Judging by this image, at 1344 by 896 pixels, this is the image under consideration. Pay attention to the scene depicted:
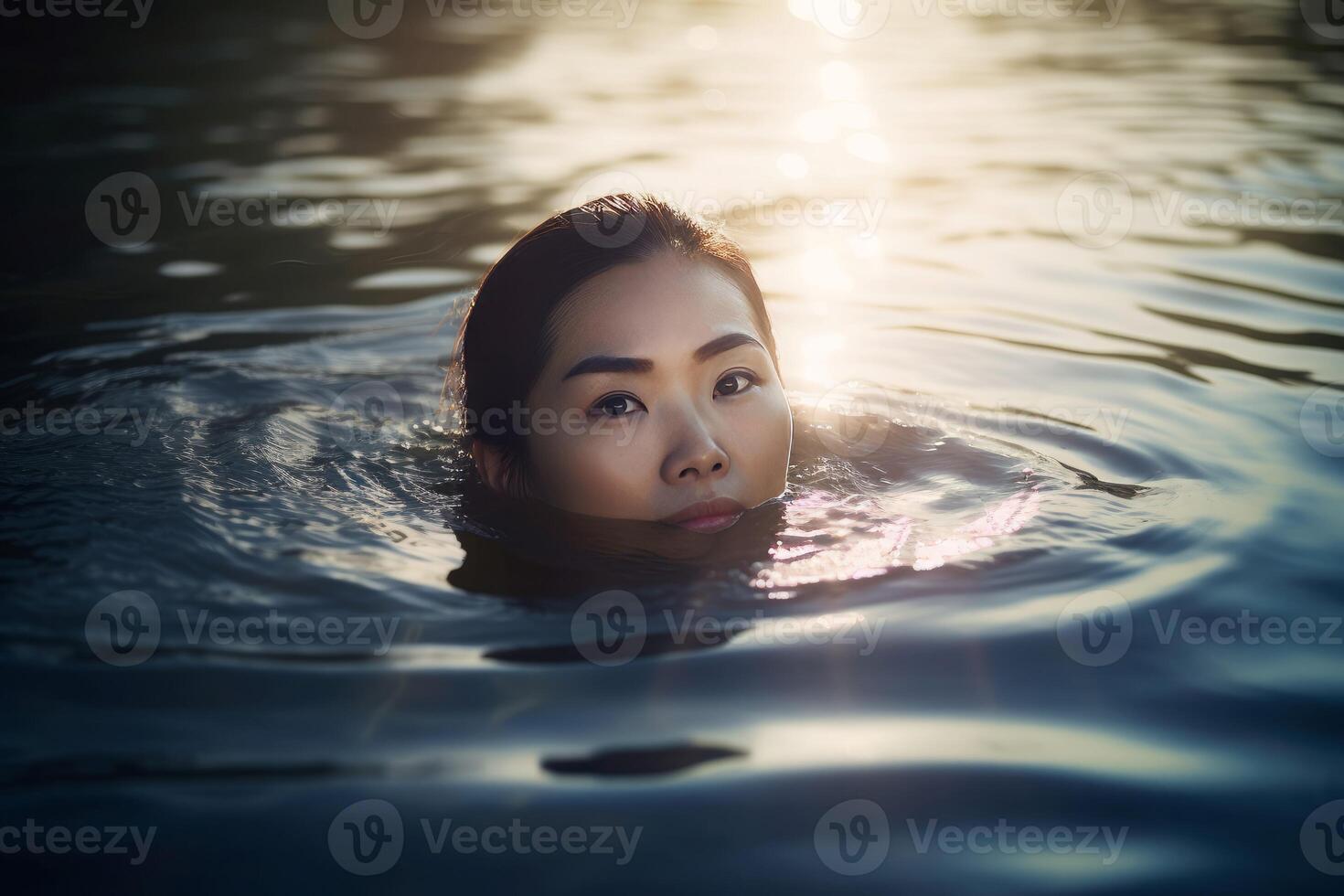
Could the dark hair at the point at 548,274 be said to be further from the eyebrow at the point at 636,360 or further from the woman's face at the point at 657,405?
the eyebrow at the point at 636,360

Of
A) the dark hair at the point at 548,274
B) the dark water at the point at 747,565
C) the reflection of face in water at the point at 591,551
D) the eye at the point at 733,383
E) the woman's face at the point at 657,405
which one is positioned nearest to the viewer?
the dark water at the point at 747,565

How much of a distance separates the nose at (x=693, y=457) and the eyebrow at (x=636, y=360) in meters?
0.23

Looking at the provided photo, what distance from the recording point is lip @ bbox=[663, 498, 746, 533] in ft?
12.7

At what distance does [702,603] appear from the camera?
353 cm

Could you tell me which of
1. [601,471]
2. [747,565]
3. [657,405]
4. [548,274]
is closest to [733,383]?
[657,405]

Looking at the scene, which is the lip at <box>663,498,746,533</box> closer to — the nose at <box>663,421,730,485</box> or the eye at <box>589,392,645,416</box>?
the nose at <box>663,421,730,485</box>

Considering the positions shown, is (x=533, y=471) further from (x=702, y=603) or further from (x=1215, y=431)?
(x=1215, y=431)

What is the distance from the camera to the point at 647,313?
3975 mm

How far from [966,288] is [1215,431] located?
2594 millimetres

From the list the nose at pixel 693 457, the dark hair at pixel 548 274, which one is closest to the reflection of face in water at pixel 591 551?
the nose at pixel 693 457

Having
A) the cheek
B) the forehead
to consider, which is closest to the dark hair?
the forehead

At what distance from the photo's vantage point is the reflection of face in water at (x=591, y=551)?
3.71 m

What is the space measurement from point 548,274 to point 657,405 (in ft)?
2.24

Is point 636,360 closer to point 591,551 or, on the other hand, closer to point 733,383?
point 733,383
